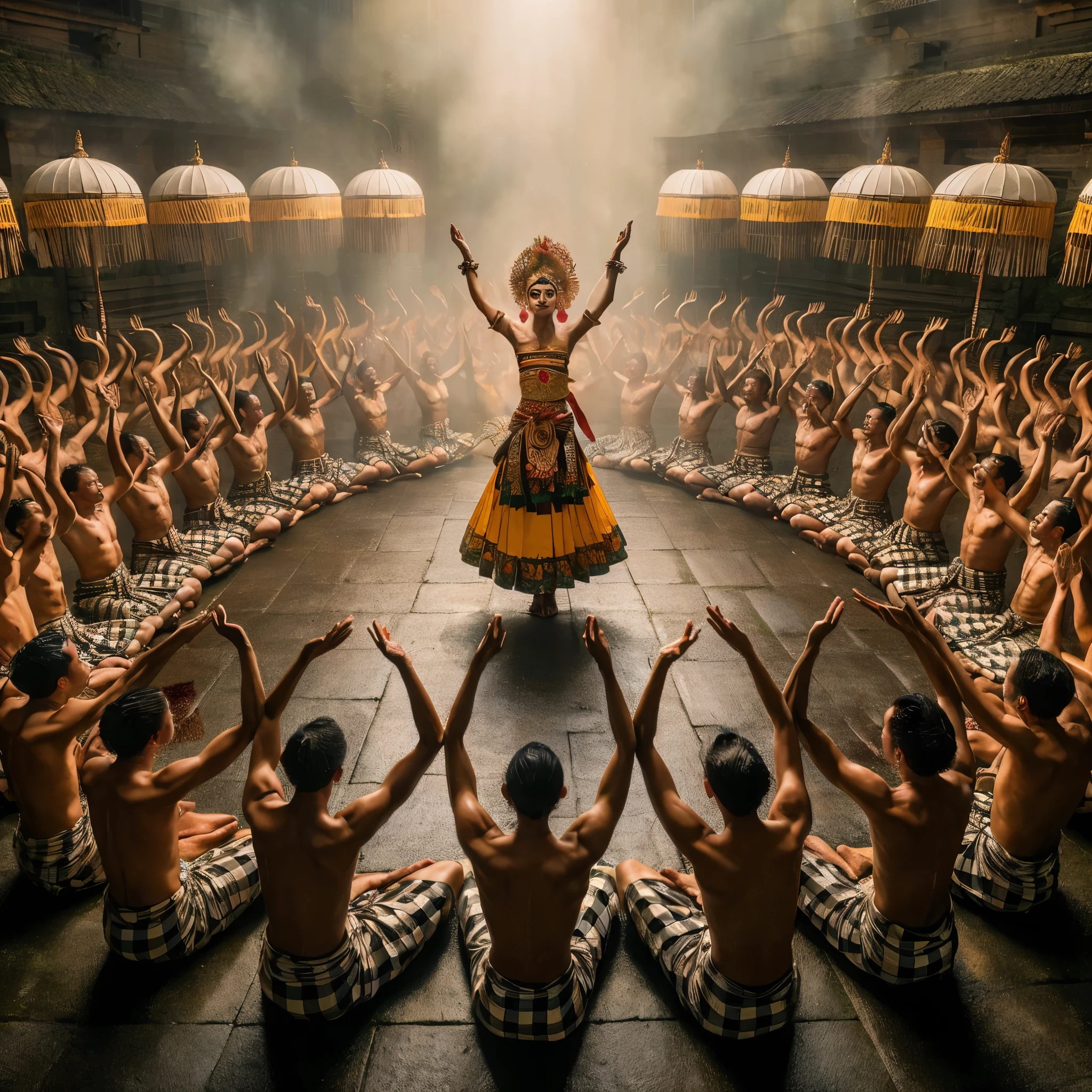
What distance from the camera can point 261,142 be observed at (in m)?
11.8

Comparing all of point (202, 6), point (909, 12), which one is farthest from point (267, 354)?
point (909, 12)

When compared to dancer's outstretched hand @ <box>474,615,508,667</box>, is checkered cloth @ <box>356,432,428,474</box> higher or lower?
lower

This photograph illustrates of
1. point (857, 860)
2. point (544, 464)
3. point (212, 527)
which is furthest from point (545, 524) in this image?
point (212, 527)

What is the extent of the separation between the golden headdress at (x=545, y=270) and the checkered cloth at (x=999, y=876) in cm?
347

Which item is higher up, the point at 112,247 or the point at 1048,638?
the point at 112,247

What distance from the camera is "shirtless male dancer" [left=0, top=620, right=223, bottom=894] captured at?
3.37 metres

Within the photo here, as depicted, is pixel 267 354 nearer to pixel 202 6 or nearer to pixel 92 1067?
pixel 202 6

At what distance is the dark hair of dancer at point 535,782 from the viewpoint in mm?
2729

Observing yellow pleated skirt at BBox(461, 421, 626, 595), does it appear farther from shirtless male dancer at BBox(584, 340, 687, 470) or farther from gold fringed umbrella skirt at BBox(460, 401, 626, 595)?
shirtless male dancer at BBox(584, 340, 687, 470)

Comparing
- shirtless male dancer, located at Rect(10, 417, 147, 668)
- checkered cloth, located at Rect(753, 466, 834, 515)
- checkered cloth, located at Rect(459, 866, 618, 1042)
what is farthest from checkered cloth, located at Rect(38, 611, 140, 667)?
checkered cloth, located at Rect(753, 466, 834, 515)

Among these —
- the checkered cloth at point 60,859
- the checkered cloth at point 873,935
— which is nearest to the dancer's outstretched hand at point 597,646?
the checkered cloth at point 873,935

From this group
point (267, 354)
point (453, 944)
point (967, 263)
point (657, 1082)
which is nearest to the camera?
point (657, 1082)

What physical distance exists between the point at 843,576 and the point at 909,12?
6842 mm

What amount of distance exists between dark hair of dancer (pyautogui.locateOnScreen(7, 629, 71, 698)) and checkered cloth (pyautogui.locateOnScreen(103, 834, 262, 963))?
777 millimetres
